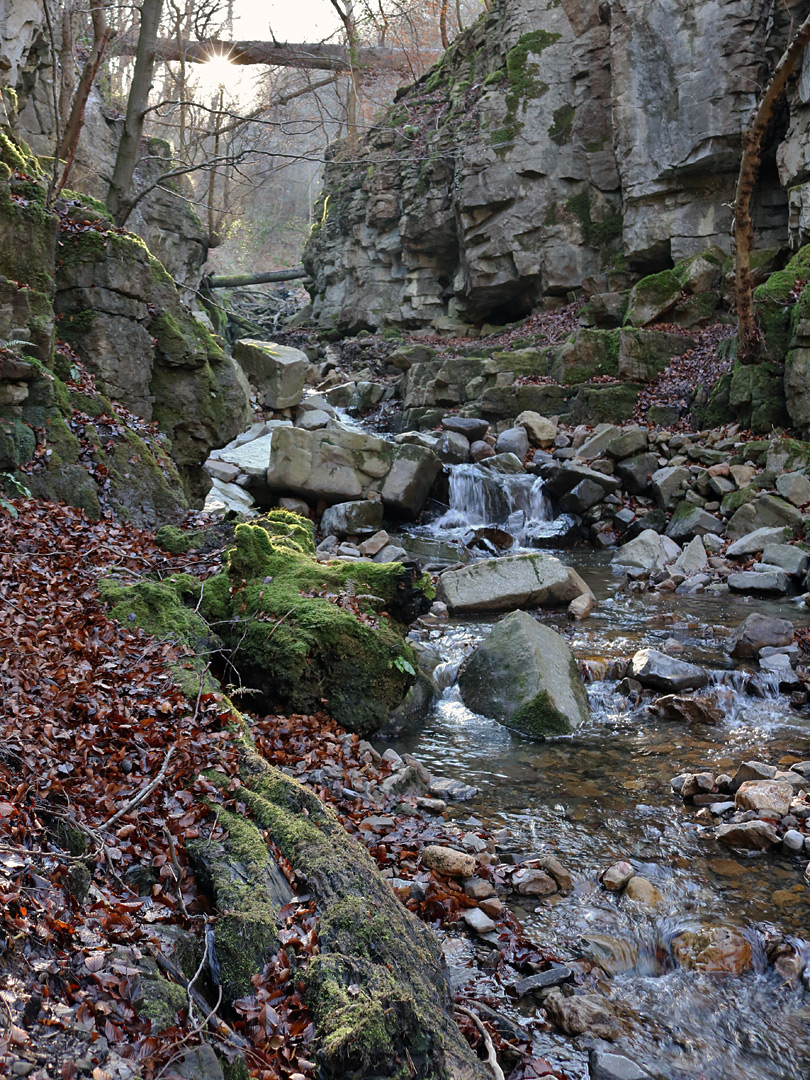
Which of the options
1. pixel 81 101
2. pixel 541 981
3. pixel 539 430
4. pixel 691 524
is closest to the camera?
pixel 541 981

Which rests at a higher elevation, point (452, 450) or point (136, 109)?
point (136, 109)

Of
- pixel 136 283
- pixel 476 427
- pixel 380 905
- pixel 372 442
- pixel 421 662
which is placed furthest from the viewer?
pixel 476 427

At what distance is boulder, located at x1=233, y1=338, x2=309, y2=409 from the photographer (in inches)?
668

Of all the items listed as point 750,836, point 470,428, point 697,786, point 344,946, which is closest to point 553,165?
Answer: point 470,428

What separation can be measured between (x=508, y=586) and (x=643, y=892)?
5.58 metres

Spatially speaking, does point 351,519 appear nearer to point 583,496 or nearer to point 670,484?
point 583,496

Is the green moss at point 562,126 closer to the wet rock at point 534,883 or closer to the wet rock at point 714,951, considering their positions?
the wet rock at point 534,883

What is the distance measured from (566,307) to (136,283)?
17.7 meters

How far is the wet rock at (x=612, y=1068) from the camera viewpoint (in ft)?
9.47

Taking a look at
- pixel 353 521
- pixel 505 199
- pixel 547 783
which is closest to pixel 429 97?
pixel 505 199

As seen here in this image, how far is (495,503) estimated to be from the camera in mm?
14344

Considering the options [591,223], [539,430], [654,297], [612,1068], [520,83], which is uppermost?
[520,83]

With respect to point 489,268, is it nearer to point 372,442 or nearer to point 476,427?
point 476,427

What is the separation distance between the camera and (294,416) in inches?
685
